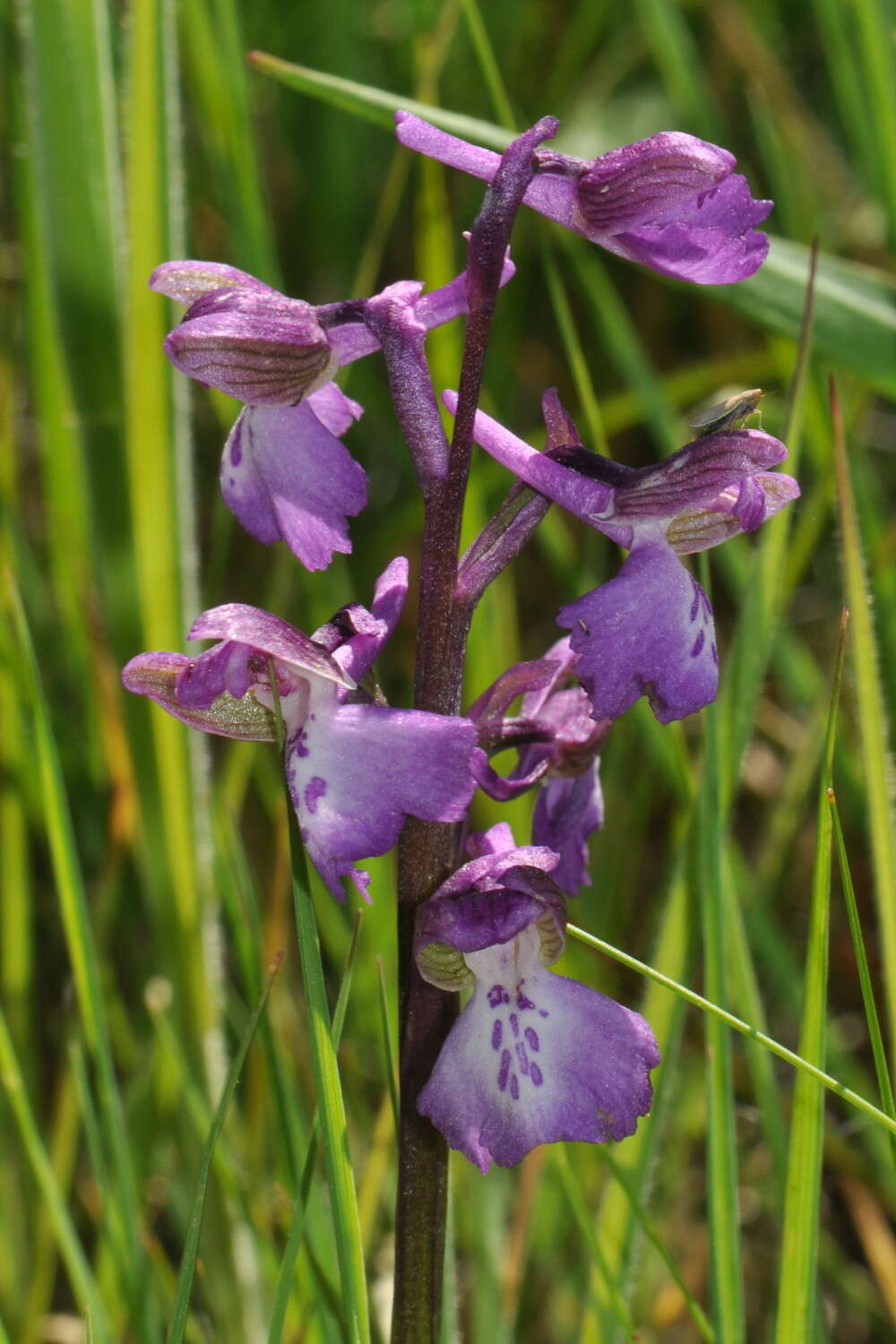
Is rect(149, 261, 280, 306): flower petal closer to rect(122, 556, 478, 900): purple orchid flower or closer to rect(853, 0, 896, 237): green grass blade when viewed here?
rect(122, 556, 478, 900): purple orchid flower

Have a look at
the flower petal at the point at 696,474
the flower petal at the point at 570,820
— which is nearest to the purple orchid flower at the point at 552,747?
the flower petal at the point at 570,820

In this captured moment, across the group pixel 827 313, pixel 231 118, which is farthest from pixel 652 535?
pixel 231 118

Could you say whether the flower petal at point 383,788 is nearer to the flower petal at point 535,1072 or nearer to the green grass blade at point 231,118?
the flower petal at point 535,1072

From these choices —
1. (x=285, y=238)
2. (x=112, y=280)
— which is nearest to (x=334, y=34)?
(x=285, y=238)

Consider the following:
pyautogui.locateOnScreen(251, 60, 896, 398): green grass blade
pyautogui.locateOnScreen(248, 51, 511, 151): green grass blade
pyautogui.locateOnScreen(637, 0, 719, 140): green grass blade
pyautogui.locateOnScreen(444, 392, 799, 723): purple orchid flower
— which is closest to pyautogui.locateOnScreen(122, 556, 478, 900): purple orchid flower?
pyautogui.locateOnScreen(444, 392, 799, 723): purple orchid flower

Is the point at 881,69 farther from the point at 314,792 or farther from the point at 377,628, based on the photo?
the point at 314,792

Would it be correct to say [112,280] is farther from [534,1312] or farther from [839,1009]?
[839,1009]
